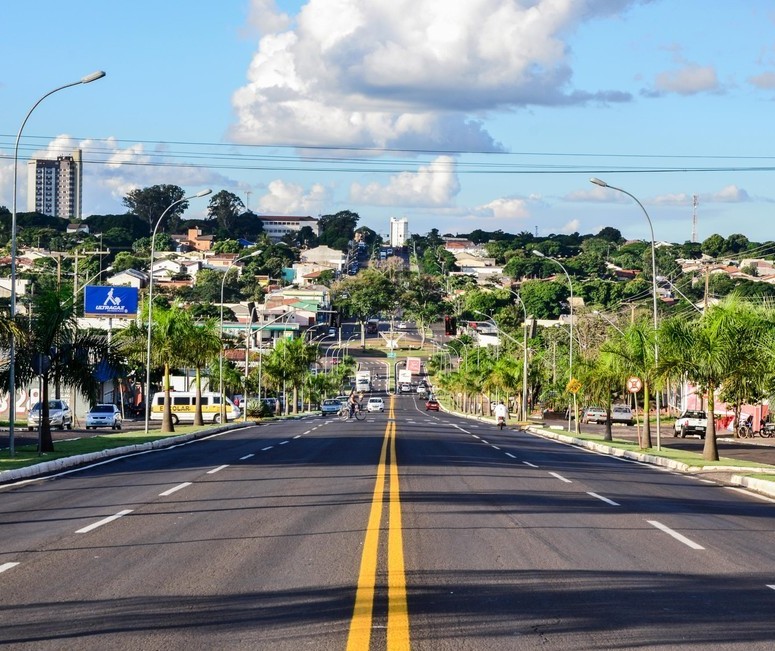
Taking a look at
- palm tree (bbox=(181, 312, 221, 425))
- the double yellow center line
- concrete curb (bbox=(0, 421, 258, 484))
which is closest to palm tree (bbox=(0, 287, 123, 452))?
concrete curb (bbox=(0, 421, 258, 484))

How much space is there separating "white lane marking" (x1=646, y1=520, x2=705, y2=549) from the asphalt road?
0.09 m

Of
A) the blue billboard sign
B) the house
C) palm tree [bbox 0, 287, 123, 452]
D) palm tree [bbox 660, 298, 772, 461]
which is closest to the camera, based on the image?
palm tree [bbox 0, 287, 123, 452]

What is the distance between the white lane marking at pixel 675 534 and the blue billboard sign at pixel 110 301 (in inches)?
2661

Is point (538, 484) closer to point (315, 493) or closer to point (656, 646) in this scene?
point (315, 493)

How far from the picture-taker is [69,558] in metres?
12.4

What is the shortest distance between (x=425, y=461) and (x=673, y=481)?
6497 mm

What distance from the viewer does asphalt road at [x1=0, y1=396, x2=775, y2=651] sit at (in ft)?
28.8

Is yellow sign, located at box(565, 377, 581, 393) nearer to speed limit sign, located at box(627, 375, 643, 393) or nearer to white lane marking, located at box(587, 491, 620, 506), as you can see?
speed limit sign, located at box(627, 375, 643, 393)

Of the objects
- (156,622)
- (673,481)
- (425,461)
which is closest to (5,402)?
(425,461)

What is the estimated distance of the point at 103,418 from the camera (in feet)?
194

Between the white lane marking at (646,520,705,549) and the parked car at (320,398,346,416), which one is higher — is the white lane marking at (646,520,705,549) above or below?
above

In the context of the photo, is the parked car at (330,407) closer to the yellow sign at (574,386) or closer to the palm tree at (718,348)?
the yellow sign at (574,386)

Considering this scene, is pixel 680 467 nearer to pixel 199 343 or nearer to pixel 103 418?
pixel 199 343

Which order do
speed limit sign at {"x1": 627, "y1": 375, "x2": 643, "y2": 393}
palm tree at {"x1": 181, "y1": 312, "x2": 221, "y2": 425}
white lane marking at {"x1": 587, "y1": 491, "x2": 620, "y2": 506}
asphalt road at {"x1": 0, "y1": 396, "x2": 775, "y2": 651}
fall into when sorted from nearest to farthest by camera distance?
1. asphalt road at {"x1": 0, "y1": 396, "x2": 775, "y2": 651}
2. white lane marking at {"x1": 587, "y1": 491, "x2": 620, "y2": 506}
3. speed limit sign at {"x1": 627, "y1": 375, "x2": 643, "y2": 393}
4. palm tree at {"x1": 181, "y1": 312, "x2": 221, "y2": 425}
